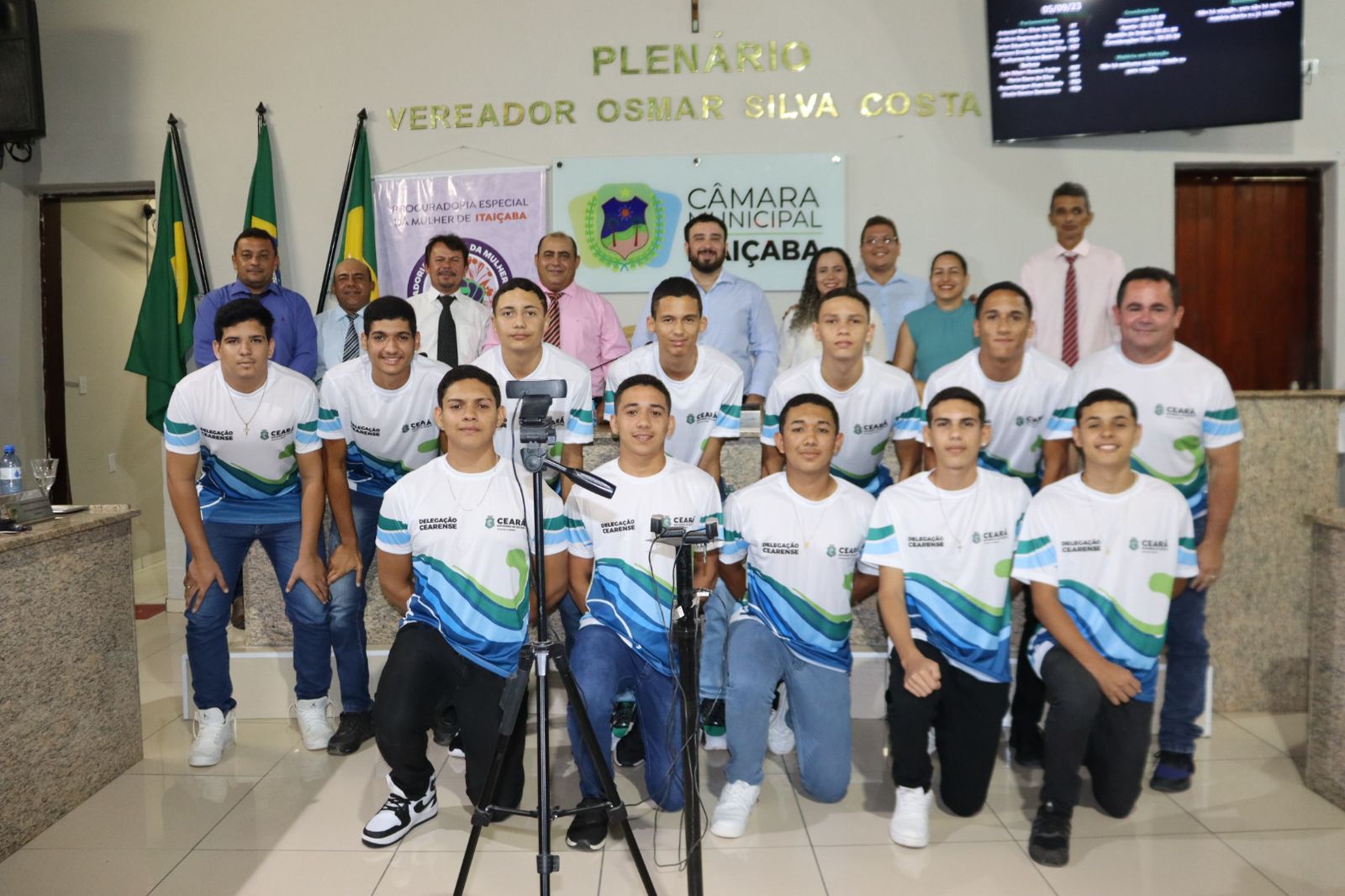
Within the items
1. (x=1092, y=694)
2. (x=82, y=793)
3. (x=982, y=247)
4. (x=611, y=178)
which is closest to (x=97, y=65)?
(x=611, y=178)

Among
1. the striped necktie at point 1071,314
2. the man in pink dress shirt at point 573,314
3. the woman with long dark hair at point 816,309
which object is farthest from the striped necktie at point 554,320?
the striped necktie at point 1071,314

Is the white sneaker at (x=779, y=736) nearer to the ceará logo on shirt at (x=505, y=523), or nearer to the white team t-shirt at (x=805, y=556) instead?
the white team t-shirt at (x=805, y=556)

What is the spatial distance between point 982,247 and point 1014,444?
2391 mm

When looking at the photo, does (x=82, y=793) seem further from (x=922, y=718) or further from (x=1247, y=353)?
(x=1247, y=353)

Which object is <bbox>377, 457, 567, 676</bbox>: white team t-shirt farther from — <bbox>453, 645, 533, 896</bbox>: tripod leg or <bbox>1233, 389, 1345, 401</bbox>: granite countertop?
<bbox>1233, 389, 1345, 401</bbox>: granite countertop

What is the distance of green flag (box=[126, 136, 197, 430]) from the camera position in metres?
5.67

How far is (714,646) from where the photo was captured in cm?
334

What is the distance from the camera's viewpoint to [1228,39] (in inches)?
201

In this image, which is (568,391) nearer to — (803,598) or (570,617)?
(570,617)

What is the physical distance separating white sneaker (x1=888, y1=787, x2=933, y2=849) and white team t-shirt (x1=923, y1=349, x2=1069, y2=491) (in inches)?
46.9

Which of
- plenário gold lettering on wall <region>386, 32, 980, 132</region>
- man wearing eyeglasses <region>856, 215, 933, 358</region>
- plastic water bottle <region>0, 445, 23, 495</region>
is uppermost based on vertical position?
plenário gold lettering on wall <region>386, 32, 980, 132</region>

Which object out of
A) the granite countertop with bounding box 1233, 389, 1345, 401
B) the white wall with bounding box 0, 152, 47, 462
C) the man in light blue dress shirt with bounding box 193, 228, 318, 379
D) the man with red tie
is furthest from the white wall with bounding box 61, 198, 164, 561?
the granite countertop with bounding box 1233, 389, 1345, 401

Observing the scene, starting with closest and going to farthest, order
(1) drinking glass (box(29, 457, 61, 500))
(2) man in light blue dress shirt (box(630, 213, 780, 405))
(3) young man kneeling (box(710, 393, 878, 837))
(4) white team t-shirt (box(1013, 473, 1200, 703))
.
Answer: (4) white team t-shirt (box(1013, 473, 1200, 703)) → (3) young man kneeling (box(710, 393, 878, 837)) → (1) drinking glass (box(29, 457, 61, 500)) → (2) man in light blue dress shirt (box(630, 213, 780, 405))

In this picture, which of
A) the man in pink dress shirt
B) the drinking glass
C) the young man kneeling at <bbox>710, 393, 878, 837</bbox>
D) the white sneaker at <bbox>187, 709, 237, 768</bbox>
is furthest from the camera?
the man in pink dress shirt
